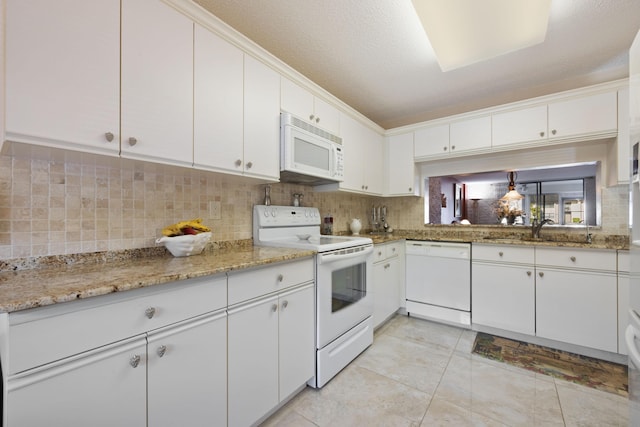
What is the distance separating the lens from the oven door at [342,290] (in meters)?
1.76

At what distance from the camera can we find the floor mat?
1828 mm

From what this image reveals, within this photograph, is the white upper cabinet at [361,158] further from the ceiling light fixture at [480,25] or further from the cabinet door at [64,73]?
the cabinet door at [64,73]

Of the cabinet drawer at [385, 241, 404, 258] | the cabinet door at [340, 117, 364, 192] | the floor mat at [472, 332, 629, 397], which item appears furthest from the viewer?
the cabinet drawer at [385, 241, 404, 258]

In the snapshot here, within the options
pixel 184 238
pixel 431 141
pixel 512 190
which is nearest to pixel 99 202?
pixel 184 238

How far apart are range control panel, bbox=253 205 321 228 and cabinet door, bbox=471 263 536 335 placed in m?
1.69

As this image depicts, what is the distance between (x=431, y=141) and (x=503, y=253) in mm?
1392

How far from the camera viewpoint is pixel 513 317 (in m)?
2.44

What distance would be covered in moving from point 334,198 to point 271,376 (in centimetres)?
200

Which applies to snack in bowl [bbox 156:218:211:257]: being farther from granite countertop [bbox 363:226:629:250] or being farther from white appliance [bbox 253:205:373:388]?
granite countertop [bbox 363:226:629:250]

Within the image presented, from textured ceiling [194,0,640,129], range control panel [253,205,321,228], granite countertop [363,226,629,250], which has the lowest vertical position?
granite countertop [363,226,629,250]

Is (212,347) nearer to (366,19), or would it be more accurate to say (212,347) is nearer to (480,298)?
(366,19)

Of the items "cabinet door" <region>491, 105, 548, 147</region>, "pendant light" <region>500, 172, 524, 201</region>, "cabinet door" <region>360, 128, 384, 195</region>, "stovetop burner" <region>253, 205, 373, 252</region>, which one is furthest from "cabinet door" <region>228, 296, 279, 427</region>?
"pendant light" <region>500, 172, 524, 201</region>

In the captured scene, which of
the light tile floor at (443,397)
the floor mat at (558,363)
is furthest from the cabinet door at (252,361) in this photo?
the floor mat at (558,363)

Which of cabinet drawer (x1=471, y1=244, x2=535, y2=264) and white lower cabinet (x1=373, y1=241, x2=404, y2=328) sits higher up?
cabinet drawer (x1=471, y1=244, x2=535, y2=264)
